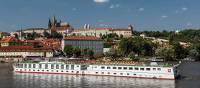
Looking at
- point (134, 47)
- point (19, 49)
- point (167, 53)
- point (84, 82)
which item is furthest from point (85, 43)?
point (84, 82)

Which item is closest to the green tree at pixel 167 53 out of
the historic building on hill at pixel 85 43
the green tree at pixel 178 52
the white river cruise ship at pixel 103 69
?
the green tree at pixel 178 52

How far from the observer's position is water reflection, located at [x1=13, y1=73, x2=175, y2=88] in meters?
48.3

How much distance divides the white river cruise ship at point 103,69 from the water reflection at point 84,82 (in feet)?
6.05

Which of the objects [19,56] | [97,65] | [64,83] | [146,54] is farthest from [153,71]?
[146,54]

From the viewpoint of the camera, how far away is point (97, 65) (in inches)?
2341

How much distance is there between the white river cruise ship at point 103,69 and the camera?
54.8 m

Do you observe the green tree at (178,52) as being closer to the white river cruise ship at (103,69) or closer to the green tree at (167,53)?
the green tree at (167,53)

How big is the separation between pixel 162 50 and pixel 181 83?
218 feet

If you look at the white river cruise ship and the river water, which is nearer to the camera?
the river water

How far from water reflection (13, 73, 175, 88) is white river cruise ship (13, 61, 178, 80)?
184 centimetres

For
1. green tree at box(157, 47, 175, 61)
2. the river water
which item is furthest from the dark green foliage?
the river water

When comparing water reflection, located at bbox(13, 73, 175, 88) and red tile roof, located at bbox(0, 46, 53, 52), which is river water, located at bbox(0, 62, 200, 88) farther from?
red tile roof, located at bbox(0, 46, 53, 52)

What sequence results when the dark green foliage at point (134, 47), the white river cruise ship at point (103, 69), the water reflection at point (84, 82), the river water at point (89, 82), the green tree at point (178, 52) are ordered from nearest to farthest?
the water reflection at point (84, 82) → the river water at point (89, 82) → the white river cruise ship at point (103, 69) → the green tree at point (178, 52) → the dark green foliage at point (134, 47)

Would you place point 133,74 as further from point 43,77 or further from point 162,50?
point 162,50
